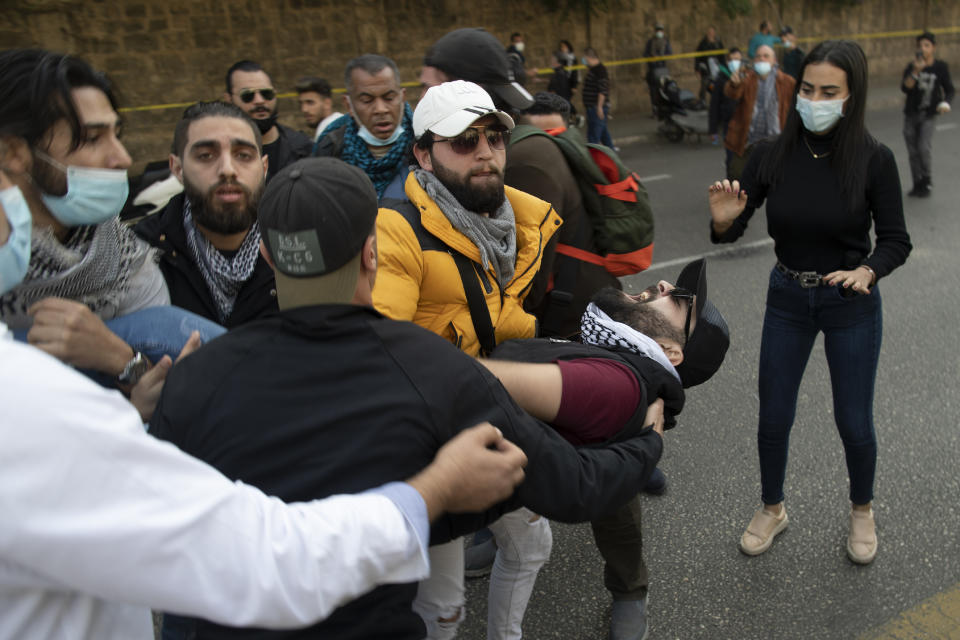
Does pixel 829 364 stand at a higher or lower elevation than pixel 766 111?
lower

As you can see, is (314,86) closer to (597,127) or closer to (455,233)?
(455,233)

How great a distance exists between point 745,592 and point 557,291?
1.34m

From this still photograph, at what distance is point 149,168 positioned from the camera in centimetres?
735

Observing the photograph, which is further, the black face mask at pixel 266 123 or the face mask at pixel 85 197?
the black face mask at pixel 266 123

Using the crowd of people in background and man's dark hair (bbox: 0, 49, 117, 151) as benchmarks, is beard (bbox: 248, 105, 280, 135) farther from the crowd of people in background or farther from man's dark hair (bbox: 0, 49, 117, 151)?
man's dark hair (bbox: 0, 49, 117, 151)

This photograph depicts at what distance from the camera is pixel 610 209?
2.94 metres

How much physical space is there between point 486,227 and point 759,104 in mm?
7023

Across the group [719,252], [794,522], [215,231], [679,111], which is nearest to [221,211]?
[215,231]

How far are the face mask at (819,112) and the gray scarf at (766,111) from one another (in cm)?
576

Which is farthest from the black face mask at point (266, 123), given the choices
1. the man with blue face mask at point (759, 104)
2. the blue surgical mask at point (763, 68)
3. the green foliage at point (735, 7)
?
the green foliage at point (735, 7)

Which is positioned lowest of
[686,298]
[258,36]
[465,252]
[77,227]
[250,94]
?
[686,298]

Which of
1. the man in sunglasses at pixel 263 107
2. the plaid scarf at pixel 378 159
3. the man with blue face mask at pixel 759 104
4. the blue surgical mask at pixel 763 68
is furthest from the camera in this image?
the blue surgical mask at pixel 763 68

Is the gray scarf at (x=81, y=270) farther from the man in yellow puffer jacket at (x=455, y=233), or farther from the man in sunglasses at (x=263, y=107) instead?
the man in sunglasses at (x=263, y=107)

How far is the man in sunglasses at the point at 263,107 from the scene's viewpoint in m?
4.89
